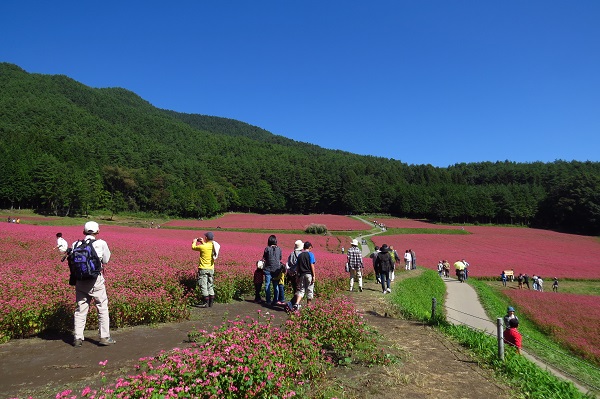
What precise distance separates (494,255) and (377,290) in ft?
113

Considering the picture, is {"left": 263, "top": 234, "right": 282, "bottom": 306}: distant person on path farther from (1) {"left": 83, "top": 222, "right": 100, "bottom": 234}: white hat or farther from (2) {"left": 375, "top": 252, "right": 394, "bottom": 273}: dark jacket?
(2) {"left": 375, "top": 252, "right": 394, "bottom": 273}: dark jacket

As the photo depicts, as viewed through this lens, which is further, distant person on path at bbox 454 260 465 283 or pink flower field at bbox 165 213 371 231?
pink flower field at bbox 165 213 371 231

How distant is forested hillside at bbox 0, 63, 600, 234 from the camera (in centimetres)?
7569

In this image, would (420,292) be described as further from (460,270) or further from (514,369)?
(514,369)

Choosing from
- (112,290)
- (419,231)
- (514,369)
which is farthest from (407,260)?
(419,231)

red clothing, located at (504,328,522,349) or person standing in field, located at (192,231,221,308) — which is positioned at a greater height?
person standing in field, located at (192,231,221,308)

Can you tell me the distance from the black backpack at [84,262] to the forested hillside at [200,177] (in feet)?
233

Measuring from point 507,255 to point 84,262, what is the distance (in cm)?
4748

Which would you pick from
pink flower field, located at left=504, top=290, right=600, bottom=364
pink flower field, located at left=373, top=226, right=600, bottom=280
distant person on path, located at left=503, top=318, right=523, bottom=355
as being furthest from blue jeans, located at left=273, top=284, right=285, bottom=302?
pink flower field, located at left=373, top=226, right=600, bottom=280

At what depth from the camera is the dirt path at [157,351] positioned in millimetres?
4426

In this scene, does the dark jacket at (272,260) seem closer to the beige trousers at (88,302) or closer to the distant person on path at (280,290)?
the distant person on path at (280,290)

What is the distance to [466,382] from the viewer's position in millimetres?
5434

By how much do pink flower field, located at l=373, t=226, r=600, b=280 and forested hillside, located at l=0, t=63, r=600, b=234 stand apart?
1790 inches

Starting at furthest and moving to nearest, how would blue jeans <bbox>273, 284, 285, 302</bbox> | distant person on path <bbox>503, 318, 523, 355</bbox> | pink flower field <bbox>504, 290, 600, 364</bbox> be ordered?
pink flower field <bbox>504, 290, 600, 364</bbox> < blue jeans <bbox>273, 284, 285, 302</bbox> < distant person on path <bbox>503, 318, 523, 355</bbox>
